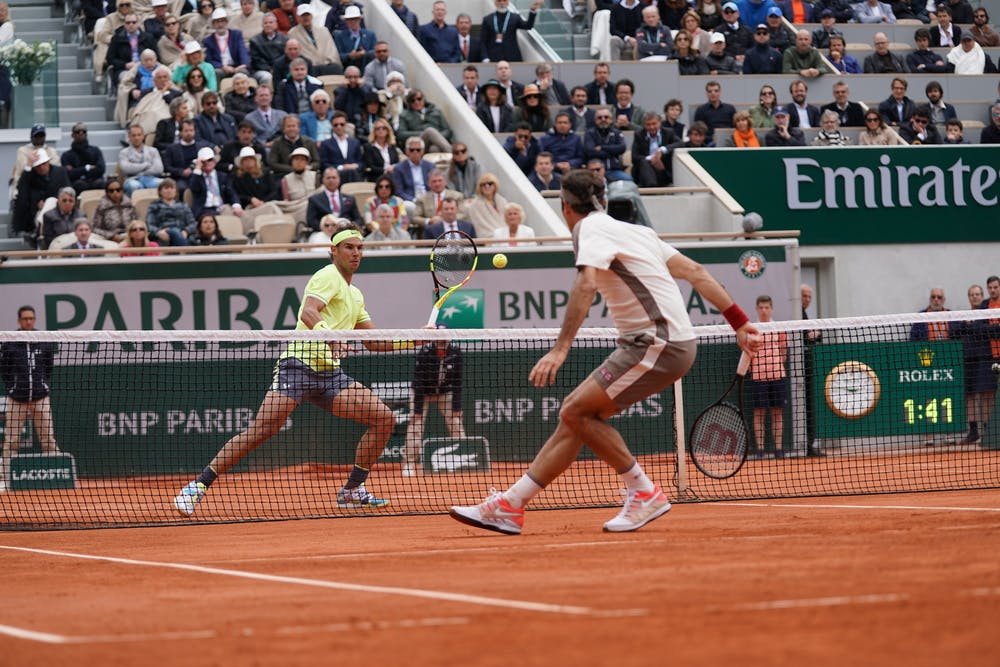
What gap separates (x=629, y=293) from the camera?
25.5 feet

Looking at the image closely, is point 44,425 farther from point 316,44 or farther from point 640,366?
point 316,44

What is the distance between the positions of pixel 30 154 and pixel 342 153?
3.68 m

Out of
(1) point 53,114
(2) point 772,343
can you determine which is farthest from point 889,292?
(1) point 53,114

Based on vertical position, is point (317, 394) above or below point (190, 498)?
above

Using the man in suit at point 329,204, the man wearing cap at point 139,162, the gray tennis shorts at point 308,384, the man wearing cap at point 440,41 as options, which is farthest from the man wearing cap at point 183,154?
the gray tennis shorts at point 308,384

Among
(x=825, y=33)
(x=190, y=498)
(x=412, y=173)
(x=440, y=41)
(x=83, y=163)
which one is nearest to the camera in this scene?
(x=190, y=498)

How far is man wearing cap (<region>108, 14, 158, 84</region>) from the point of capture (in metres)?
19.5

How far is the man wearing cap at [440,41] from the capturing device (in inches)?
835

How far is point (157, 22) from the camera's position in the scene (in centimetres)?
1980

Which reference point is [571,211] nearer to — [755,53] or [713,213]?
[713,213]

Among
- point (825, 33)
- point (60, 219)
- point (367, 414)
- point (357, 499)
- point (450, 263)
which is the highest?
point (825, 33)

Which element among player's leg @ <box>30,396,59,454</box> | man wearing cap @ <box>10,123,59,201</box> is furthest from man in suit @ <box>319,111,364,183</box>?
player's leg @ <box>30,396,59,454</box>

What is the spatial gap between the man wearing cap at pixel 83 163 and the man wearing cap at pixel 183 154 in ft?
2.59

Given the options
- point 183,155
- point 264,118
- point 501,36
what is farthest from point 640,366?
point 501,36
